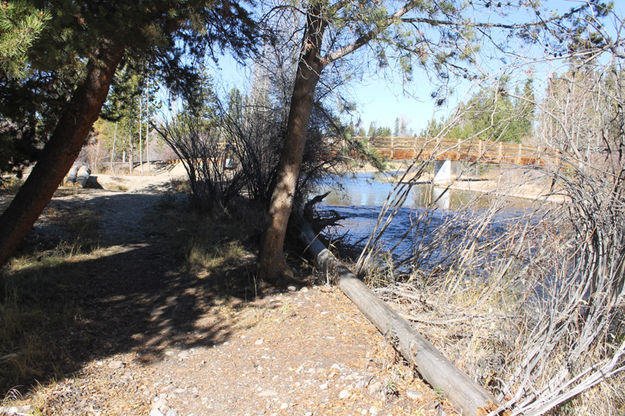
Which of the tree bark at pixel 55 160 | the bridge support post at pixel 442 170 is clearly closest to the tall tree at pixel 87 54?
the tree bark at pixel 55 160

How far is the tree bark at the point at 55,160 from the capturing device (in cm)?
487

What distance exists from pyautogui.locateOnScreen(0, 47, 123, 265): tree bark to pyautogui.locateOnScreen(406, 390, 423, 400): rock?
163 inches

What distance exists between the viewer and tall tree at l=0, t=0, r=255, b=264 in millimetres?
3541

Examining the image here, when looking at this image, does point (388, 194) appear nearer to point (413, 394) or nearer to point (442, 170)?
point (442, 170)

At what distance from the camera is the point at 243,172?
392 inches

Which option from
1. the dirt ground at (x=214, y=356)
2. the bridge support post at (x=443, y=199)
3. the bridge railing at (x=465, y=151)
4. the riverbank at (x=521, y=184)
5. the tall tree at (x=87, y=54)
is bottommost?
the dirt ground at (x=214, y=356)

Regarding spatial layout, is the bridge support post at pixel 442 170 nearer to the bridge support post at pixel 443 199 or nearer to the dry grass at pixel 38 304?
the bridge support post at pixel 443 199

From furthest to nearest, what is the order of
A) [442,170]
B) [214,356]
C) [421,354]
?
[442,170] < [214,356] < [421,354]

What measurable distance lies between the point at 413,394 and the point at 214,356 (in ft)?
6.36

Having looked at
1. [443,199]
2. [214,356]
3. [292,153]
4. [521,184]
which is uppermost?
[292,153]

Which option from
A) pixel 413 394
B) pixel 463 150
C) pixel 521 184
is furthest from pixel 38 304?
pixel 463 150

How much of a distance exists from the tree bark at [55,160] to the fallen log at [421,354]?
11.8 ft

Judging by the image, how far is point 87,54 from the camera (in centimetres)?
394

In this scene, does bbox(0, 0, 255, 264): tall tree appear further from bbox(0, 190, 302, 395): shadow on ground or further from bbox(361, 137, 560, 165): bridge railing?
bbox(361, 137, 560, 165): bridge railing
